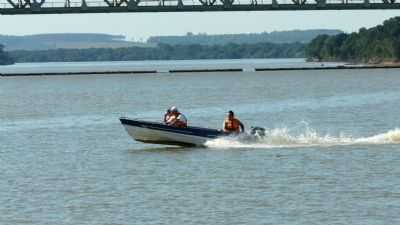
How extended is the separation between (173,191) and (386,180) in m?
5.11

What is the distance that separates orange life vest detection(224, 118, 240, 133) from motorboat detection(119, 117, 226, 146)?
279 millimetres

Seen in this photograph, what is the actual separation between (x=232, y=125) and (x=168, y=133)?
214 cm

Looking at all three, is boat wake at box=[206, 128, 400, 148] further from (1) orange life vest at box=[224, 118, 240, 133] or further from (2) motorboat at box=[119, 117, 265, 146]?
(1) orange life vest at box=[224, 118, 240, 133]

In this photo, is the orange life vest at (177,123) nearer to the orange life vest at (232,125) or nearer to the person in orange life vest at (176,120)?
the person in orange life vest at (176,120)

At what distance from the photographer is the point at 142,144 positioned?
156ft

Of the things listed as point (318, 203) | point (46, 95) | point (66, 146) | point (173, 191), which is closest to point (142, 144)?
point (66, 146)

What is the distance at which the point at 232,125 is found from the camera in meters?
44.0

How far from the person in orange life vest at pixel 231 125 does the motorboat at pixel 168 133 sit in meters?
0.24

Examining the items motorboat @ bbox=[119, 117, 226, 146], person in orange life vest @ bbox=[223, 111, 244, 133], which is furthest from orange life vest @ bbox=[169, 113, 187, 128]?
person in orange life vest @ bbox=[223, 111, 244, 133]

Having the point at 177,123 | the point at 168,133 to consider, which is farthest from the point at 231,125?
the point at 168,133

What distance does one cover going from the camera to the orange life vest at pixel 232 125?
43938 millimetres

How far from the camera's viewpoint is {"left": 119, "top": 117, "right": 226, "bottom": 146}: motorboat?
4469 centimetres

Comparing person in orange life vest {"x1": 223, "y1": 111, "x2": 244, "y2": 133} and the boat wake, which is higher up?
person in orange life vest {"x1": 223, "y1": 111, "x2": 244, "y2": 133}

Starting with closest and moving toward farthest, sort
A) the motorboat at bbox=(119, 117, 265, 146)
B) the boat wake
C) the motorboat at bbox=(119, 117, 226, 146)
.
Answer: the boat wake → the motorboat at bbox=(119, 117, 265, 146) → the motorboat at bbox=(119, 117, 226, 146)
